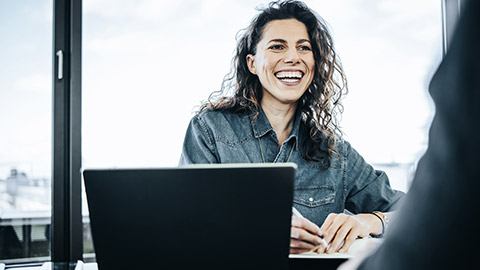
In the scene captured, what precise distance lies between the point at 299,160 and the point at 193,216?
4.11 ft

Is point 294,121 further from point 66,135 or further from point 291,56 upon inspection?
point 66,135

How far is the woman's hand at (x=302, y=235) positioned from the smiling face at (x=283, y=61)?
106 centimetres

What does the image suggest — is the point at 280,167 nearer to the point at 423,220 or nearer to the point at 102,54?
the point at 423,220

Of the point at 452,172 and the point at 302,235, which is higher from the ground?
the point at 452,172

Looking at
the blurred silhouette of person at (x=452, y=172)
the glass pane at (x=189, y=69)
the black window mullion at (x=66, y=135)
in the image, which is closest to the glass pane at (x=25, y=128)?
the black window mullion at (x=66, y=135)

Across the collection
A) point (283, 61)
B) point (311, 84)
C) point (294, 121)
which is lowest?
point (294, 121)

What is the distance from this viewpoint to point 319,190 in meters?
1.92

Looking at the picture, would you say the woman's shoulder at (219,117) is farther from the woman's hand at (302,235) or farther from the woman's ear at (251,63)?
the woman's hand at (302,235)

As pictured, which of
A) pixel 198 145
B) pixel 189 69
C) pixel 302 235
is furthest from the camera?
pixel 189 69

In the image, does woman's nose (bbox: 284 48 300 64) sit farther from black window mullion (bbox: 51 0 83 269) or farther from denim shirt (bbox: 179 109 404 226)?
black window mullion (bbox: 51 0 83 269)

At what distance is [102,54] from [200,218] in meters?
1.73

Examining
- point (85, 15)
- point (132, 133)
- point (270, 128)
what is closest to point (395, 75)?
point (270, 128)

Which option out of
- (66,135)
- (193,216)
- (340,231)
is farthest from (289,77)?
(193,216)

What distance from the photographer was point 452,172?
0.30 m
